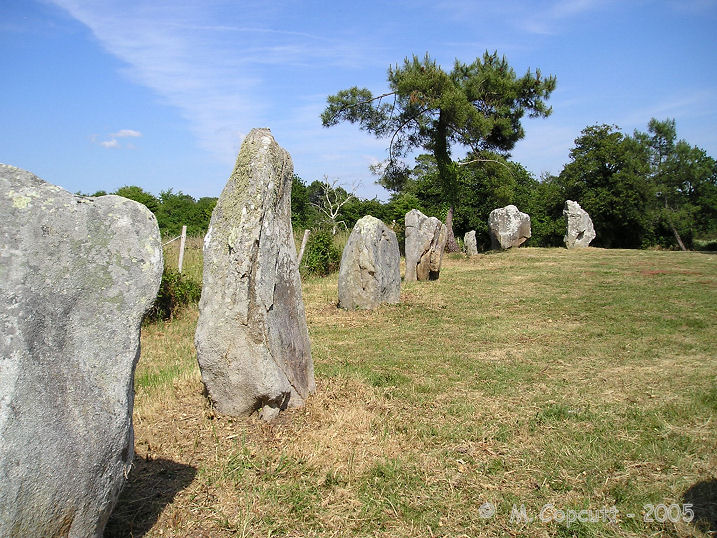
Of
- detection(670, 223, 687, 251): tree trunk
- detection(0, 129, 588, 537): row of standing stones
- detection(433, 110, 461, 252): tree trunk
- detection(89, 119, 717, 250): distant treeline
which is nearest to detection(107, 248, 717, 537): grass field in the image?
detection(0, 129, 588, 537): row of standing stones

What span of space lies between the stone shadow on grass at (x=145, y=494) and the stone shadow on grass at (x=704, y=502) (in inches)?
136

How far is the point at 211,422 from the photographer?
15.2ft

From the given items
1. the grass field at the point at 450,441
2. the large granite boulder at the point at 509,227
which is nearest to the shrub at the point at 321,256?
the grass field at the point at 450,441

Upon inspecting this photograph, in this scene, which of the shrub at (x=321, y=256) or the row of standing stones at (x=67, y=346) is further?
the shrub at (x=321, y=256)

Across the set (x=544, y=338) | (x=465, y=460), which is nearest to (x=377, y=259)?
(x=544, y=338)

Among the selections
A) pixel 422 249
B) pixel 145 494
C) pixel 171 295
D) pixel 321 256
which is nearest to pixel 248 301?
pixel 145 494

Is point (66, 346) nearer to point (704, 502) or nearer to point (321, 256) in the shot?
point (704, 502)

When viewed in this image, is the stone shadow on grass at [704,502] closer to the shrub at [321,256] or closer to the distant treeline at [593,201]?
the shrub at [321,256]

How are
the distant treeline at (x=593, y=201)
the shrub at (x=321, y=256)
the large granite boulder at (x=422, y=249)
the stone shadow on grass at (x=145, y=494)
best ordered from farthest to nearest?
1. the distant treeline at (x=593, y=201)
2. the shrub at (x=321, y=256)
3. the large granite boulder at (x=422, y=249)
4. the stone shadow on grass at (x=145, y=494)

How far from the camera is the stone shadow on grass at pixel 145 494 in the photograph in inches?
127

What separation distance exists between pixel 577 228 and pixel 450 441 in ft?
65.8

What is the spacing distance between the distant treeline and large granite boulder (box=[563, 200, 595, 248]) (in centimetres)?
242

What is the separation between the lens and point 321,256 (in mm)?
15055

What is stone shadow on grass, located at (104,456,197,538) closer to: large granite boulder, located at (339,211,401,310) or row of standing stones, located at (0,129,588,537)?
row of standing stones, located at (0,129,588,537)
